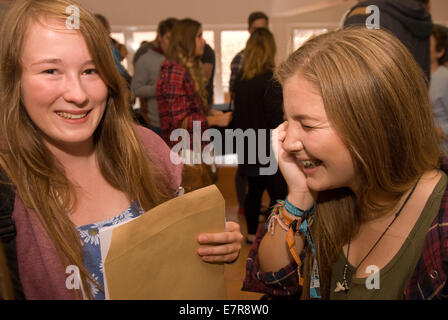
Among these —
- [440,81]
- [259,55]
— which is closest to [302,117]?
[259,55]

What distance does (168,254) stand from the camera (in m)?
0.61

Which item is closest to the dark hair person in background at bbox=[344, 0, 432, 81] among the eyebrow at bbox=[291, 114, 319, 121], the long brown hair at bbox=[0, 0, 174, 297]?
the eyebrow at bbox=[291, 114, 319, 121]

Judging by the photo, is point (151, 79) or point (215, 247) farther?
point (151, 79)

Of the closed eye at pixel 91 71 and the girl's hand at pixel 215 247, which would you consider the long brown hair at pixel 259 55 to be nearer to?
the closed eye at pixel 91 71

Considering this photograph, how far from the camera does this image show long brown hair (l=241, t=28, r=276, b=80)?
1912 mm

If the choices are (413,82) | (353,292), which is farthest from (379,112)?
(353,292)

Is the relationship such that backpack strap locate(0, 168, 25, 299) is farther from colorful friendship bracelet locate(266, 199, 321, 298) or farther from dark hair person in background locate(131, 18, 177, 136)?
dark hair person in background locate(131, 18, 177, 136)

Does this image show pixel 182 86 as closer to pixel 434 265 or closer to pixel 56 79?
pixel 56 79

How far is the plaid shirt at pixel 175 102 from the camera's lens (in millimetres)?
1354

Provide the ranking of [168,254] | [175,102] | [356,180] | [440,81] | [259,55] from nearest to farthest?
[168,254], [356,180], [175,102], [259,55], [440,81]

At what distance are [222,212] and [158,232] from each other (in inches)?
5.1

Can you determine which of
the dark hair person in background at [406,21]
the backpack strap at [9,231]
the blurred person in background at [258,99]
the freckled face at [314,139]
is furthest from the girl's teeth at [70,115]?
the dark hair person in background at [406,21]

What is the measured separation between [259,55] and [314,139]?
1.44 m

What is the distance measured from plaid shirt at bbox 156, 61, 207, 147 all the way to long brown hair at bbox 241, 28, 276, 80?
13.6 inches
